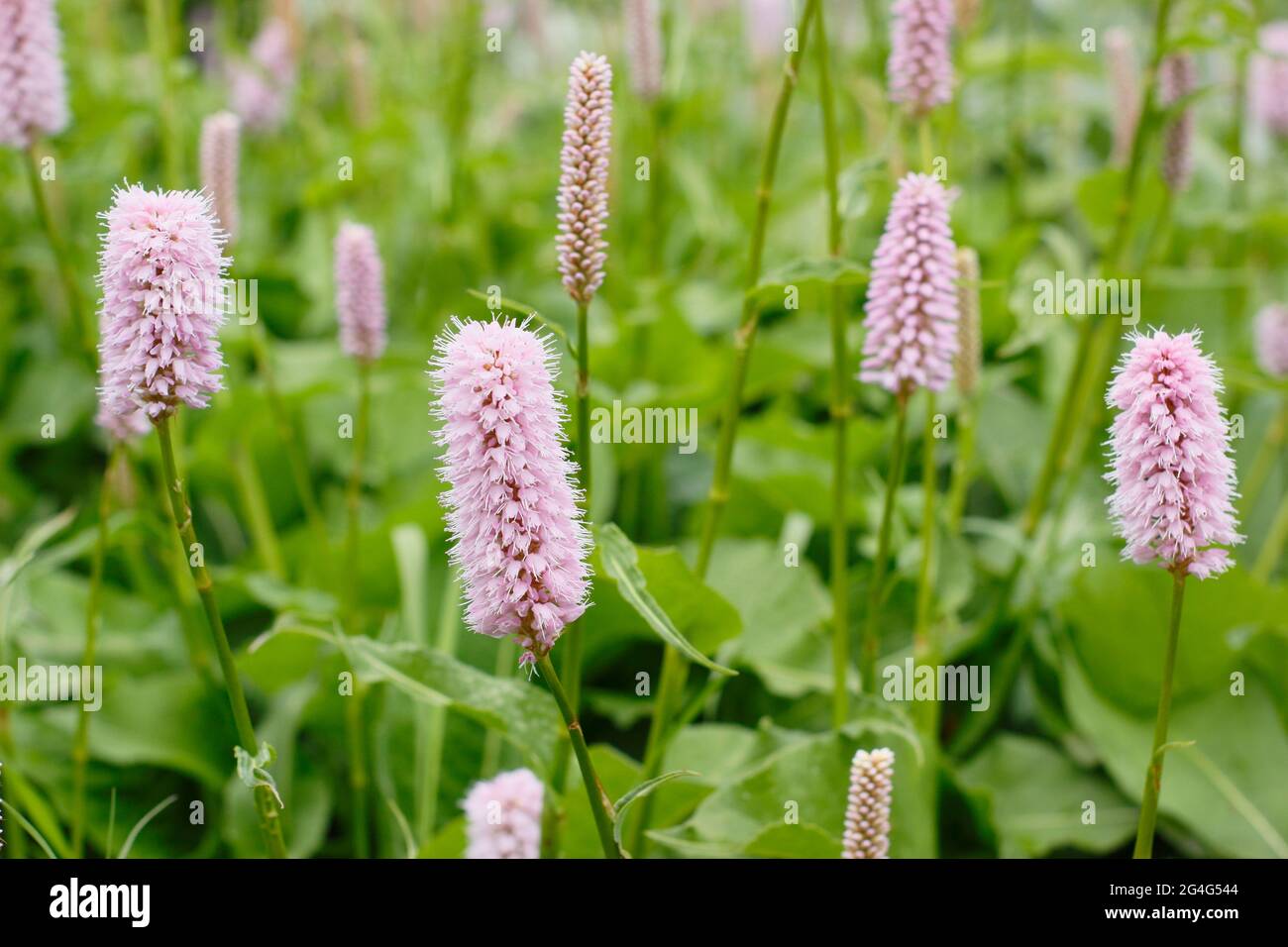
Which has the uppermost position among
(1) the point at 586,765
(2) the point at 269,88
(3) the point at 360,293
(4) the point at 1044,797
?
(2) the point at 269,88

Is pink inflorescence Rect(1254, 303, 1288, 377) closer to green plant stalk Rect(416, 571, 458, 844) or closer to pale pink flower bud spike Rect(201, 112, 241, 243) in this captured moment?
green plant stalk Rect(416, 571, 458, 844)

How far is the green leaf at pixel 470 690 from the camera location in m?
1.46

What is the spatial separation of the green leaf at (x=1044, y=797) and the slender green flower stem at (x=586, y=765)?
34.5 inches

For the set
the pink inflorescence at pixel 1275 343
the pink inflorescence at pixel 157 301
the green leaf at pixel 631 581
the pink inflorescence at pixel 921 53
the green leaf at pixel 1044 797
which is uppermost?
the pink inflorescence at pixel 921 53

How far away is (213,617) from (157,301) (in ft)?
1.06

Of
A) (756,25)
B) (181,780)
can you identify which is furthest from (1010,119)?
(181,780)

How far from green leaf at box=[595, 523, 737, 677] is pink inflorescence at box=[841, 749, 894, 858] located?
0.64ft

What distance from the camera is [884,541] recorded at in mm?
1657

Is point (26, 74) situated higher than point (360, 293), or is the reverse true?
point (26, 74)

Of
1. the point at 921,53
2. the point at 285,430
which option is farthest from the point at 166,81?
the point at 921,53

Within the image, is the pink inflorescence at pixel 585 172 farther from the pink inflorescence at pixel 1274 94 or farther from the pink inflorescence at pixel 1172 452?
the pink inflorescence at pixel 1274 94

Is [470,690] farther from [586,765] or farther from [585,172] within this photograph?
[585,172]

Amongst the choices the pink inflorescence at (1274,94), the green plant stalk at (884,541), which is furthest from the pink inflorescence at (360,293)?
the pink inflorescence at (1274,94)
